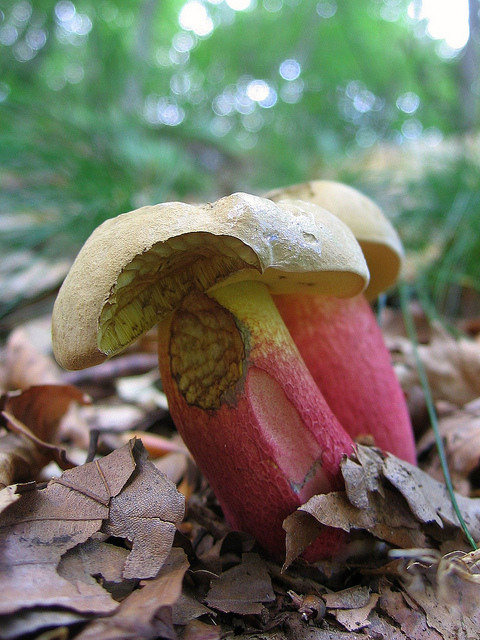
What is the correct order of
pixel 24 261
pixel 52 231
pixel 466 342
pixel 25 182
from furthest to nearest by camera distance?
pixel 25 182
pixel 24 261
pixel 52 231
pixel 466 342

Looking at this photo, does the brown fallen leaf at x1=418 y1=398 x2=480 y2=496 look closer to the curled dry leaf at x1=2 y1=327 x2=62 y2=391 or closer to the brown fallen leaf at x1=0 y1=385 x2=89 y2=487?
the brown fallen leaf at x1=0 y1=385 x2=89 y2=487

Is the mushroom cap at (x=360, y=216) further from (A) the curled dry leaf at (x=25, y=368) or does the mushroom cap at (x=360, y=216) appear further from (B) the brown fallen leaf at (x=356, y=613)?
(A) the curled dry leaf at (x=25, y=368)

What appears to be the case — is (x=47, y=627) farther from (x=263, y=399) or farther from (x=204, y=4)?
(x=204, y=4)

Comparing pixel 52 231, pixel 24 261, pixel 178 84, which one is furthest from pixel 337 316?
pixel 178 84

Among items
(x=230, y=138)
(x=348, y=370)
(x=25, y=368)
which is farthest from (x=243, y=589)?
(x=230, y=138)

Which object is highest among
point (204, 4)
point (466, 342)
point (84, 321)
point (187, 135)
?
point (204, 4)

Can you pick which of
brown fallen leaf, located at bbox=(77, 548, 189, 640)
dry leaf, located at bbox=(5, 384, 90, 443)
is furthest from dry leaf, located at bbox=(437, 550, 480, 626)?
dry leaf, located at bbox=(5, 384, 90, 443)

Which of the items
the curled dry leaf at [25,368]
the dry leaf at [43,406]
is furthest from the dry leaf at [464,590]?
the curled dry leaf at [25,368]
